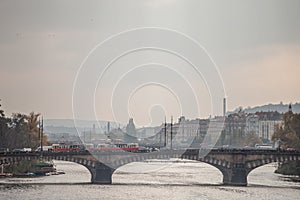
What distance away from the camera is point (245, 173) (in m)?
118

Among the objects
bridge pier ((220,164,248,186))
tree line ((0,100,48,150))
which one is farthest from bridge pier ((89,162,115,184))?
tree line ((0,100,48,150))

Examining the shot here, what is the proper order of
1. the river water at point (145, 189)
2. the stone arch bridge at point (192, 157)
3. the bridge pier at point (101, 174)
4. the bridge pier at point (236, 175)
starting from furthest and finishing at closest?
the bridge pier at point (236, 175), the stone arch bridge at point (192, 157), the bridge pier at point (101, 174), the river water at point (145, 189)

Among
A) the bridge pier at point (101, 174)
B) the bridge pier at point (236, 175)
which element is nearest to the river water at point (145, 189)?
the bridge pier at point (236, 175)

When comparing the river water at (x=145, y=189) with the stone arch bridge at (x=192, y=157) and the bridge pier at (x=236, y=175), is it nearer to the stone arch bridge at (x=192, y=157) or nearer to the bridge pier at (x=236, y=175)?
the bridge pier at (x=236, y=175)

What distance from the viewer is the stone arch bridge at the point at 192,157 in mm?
116125

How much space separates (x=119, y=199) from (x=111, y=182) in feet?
75.2

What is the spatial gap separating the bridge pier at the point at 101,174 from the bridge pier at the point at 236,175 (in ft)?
56.7

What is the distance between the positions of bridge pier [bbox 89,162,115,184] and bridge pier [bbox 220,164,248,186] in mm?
17297

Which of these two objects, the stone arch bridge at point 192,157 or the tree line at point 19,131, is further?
the tree line at point 19,131

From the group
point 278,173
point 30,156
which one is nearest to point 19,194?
point 30,156

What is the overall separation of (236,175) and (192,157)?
26.3ft

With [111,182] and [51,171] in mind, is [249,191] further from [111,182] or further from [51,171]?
[51,171]

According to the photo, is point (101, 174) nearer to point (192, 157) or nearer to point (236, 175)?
point (192, 157)

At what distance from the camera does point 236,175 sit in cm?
11806
